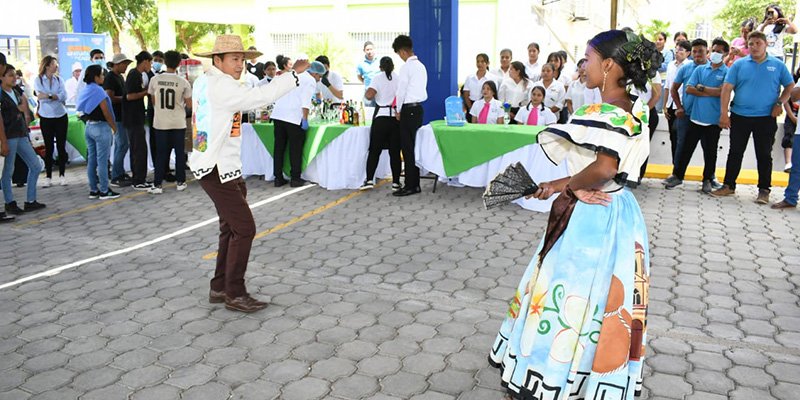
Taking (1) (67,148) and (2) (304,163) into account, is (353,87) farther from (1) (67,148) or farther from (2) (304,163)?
(2) (304,163)

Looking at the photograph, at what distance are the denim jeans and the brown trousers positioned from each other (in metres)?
4.48

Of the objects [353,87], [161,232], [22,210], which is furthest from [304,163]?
[353,87]

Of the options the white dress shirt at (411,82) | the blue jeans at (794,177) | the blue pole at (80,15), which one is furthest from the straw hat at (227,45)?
the blue pole at (80,15)

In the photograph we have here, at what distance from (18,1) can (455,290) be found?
23488 mm

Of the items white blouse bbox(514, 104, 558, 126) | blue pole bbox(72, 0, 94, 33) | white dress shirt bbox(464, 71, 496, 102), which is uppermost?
blue pole bbox(72, 0, 94, 33)

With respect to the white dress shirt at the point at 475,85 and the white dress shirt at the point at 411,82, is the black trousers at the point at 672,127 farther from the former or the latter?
the white dress shirt at the point at 411,82

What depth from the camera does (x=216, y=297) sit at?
4637 mm

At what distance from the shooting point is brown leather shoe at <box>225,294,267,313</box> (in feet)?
14.7

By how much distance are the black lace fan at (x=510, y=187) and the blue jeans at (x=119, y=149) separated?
710cm

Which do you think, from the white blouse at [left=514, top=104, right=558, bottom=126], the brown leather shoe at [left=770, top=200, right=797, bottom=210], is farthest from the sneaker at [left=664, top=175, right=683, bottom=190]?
the white blouse at [left=514, top=104, right=558, bottom=126]

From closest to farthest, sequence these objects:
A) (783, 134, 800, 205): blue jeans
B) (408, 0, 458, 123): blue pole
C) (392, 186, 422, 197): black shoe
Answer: (783, 134, 800, 205): blue jeans, (392, 186, 422, 197): black shoe, (408, 0, 458, 123): blue pole

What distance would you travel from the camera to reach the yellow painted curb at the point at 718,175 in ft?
29.0

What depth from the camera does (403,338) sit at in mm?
4070

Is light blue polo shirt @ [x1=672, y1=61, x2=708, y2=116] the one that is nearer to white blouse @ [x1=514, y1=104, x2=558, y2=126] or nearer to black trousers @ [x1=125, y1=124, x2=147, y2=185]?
white blouse @ [x1=514, y1=104, x2=558, y2=126]
